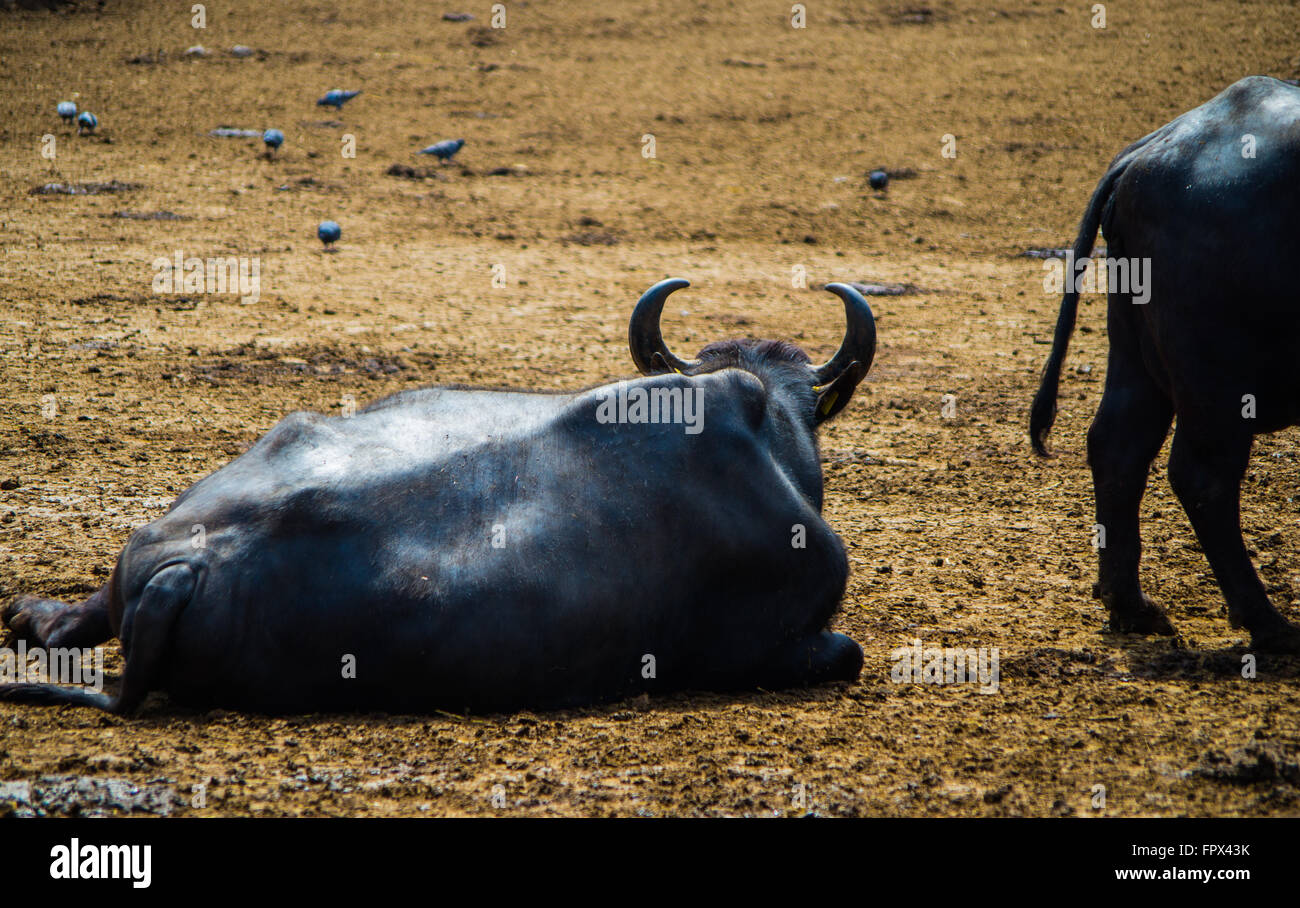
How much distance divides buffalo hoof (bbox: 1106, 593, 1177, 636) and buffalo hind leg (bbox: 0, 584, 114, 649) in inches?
144

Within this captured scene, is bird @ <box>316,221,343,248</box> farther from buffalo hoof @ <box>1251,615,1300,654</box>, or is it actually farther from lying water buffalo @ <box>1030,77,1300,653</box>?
buffalo hoof @ <box>1251,615,1300,654</box>

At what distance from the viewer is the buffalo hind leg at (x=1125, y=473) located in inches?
189

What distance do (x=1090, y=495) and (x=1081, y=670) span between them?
89.7 inches

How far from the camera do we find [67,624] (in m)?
4.24

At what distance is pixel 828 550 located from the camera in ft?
13.9

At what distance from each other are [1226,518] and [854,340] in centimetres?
147

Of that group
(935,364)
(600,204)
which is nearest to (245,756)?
(935,364)

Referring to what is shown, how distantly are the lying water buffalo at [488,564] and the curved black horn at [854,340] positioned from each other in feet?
1.24

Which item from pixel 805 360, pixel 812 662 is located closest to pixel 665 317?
pixel 805 360
